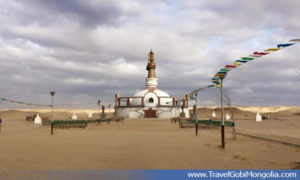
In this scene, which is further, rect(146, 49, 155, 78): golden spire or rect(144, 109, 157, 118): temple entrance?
rect(146, 49, 155, 78): golden spire

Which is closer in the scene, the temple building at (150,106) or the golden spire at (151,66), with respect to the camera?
the temple building at (150,106)

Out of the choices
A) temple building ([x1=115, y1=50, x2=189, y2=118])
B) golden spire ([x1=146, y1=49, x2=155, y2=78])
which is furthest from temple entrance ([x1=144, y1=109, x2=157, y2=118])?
golden spire ([x1=146, y1=49, x2=155, y2=78])

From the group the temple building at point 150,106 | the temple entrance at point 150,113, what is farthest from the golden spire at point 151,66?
the temple entrance at point 150,113

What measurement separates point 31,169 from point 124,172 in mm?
3802

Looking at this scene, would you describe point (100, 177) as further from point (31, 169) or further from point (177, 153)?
point (177, 153)

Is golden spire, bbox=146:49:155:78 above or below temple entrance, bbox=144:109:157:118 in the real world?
above

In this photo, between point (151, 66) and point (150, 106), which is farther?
point (151, 66)

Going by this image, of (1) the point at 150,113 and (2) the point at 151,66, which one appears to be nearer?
(1) the point at 150,113

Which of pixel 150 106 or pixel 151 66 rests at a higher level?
pixel 151 66

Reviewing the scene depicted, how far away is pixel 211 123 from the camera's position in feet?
109

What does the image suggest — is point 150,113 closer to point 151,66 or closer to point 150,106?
point 150,106

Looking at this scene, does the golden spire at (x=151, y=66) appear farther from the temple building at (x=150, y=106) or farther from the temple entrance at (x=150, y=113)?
the temple entrance at (x=150, y=113)

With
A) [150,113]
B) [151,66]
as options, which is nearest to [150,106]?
[150,113]

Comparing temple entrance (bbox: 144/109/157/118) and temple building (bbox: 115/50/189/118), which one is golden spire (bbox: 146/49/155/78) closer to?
temple building (bbox: 115/50/189/118)
